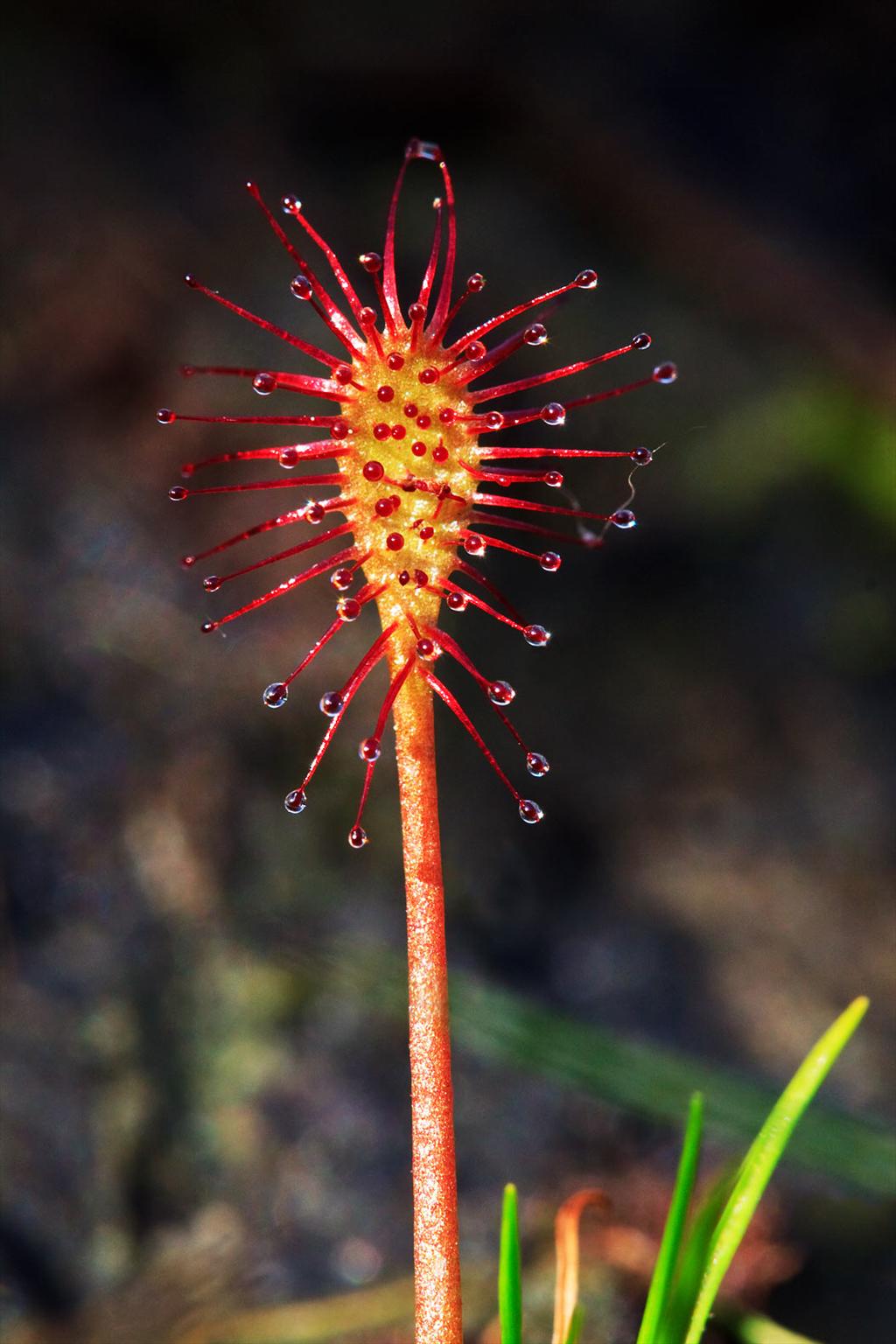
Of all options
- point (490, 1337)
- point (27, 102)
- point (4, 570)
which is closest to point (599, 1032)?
point (490, 1337)

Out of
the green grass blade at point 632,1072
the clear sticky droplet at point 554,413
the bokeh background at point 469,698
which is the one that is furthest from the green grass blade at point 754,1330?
the clear sticky droplet at point 554,413

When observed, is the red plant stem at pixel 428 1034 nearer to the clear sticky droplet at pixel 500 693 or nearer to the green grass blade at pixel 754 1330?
the clear sticky droplet at pixel 500 693

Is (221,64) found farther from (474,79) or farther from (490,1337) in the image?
(490,1337)

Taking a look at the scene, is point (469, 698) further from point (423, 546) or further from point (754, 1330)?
point (423, 546)

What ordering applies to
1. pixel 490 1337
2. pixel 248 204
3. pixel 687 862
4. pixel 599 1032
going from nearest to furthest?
pixel 490 1337 → pixel 599 1032 → pixel 687 862 → pixel 248 204

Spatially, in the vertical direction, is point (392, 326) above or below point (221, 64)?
below

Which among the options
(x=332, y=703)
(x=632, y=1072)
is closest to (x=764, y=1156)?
(x=332, y=703)
